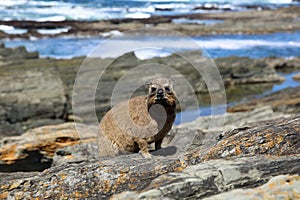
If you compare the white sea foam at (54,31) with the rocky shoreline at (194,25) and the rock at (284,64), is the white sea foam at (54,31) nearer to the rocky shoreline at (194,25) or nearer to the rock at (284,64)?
the rocky shoreline at (194,25)

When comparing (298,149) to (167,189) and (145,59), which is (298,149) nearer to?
(167,189)

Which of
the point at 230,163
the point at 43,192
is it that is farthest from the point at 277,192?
the point at 43,192

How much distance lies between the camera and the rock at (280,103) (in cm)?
2620

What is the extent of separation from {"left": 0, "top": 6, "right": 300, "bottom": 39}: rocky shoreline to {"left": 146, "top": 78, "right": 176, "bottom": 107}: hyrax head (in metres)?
25.9

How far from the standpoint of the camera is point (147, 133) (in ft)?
27.8

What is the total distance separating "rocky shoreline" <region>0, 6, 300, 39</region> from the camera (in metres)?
54.2

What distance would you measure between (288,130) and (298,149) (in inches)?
→ 20.8

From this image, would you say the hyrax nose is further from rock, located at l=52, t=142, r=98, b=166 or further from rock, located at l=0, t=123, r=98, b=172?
rock, located at l=0, t=123, r=98, b=172

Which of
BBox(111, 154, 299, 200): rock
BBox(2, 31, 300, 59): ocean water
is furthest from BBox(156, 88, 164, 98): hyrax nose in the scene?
BBox(2, 31, 300, 59): ocean water

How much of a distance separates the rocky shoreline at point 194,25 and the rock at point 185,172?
91.0 ft

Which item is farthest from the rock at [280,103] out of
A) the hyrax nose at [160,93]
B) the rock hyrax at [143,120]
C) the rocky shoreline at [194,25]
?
the hyrax nose at [160,93]

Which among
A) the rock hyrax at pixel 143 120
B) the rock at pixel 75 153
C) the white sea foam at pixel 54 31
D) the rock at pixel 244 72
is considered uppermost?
the white sea foam at pixel 54 31

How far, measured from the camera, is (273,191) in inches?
164

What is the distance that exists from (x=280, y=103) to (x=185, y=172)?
2432cm
